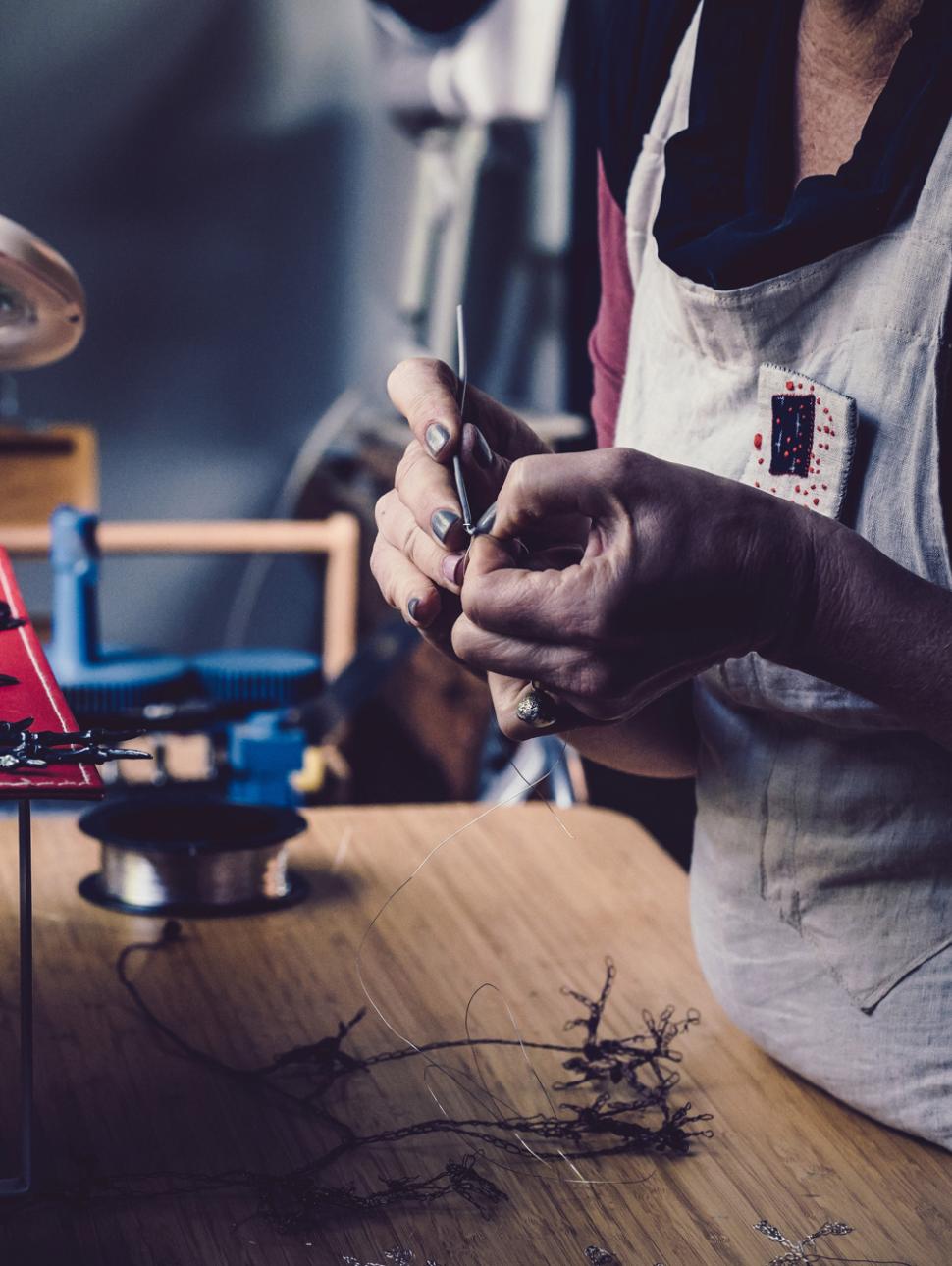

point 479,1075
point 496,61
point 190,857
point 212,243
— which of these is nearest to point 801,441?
point 479,1075

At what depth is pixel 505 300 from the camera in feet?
9.19

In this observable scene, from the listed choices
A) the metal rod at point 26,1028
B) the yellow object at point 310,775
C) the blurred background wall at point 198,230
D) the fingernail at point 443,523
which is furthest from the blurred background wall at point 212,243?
the metal rod at point 26,1028

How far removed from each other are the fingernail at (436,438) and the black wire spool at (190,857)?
38 centimetres

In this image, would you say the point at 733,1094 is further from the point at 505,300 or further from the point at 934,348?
the point at 505,300

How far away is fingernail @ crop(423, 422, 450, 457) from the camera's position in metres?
0.85

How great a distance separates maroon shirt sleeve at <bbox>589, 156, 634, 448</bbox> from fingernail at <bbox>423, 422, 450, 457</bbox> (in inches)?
11.2

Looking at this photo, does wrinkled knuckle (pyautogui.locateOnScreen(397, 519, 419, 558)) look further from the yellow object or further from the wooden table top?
the yellow object

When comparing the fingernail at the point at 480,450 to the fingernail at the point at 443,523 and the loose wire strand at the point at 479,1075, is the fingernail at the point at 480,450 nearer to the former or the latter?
the fingernail at the point at 443,523

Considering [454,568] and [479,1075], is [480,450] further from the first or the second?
[479,1075]

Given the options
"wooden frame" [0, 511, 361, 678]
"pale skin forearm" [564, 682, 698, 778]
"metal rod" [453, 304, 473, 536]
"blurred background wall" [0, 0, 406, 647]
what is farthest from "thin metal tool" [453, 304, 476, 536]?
"blurred background wall" [0, 0, 406, 647]

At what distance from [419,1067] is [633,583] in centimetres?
38

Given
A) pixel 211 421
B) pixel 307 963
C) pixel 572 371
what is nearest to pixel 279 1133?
pixel 307 963

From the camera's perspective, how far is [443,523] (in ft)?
2.62

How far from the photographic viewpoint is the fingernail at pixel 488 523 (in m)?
0.74
